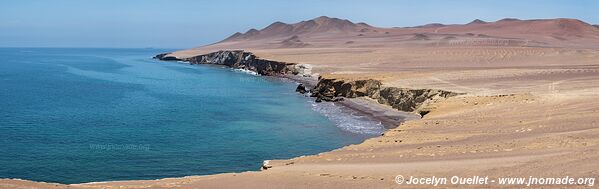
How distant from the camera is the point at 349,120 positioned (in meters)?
34.5

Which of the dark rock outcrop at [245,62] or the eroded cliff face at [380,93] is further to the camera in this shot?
the dark rock outcrop at [245,62]

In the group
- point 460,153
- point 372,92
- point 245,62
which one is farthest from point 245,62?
point 460,153

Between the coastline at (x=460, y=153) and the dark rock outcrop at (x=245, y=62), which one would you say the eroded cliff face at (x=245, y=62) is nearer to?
the dark rock outcrop at (x=245, y=62)

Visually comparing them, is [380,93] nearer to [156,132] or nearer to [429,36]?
[156,132]

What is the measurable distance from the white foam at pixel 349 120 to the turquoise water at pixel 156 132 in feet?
0.21

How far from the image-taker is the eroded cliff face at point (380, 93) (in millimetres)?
34475

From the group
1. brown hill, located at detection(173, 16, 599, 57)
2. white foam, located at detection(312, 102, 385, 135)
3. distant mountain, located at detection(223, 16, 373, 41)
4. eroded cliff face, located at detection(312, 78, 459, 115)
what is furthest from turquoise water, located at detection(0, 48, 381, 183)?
distant mountain, located at detection(223, 16, 373, 41)

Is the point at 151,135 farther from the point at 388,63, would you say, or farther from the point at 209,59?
the point at 209,59

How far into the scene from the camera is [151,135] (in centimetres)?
2947

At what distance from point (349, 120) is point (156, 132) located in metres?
11.5

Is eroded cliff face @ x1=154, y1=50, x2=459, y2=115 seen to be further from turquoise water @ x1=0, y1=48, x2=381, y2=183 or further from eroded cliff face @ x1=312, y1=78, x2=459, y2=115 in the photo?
turquoise water @ x1=0, y1=48, x2=381, y2=183

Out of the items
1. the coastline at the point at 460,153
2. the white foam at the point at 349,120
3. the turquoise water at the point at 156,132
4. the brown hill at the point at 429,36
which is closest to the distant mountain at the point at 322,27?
the brown hill at the point at 429,36

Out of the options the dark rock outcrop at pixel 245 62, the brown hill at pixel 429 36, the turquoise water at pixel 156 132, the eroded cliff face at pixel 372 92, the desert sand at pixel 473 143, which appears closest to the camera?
the desert sand at pixel 473 143

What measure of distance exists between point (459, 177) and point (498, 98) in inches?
715
